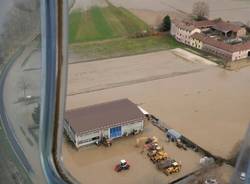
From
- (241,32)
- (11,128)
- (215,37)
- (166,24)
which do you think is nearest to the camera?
(11,128)

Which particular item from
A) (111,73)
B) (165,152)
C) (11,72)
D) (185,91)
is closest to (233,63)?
(185,91)

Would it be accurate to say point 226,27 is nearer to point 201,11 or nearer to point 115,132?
point 201,11

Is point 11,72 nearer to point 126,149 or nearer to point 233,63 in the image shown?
point 126,149

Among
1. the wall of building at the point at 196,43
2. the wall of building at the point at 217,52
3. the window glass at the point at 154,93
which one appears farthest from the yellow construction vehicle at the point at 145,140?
the wall of building at the point at 196,43

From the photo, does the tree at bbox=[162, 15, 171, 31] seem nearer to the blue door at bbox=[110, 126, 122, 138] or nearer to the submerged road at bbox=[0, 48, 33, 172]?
the blue door at bbox=[110, 126, 122, 138]

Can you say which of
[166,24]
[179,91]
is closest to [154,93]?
[179,91]

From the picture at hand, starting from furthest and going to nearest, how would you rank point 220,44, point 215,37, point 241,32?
point 241,32 < point 215,37 < point 220,44

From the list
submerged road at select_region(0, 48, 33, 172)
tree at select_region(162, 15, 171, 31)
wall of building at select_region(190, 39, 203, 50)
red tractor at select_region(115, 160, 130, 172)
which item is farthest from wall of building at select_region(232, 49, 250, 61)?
submerged road at select_region(0, 48, 33, 172)
